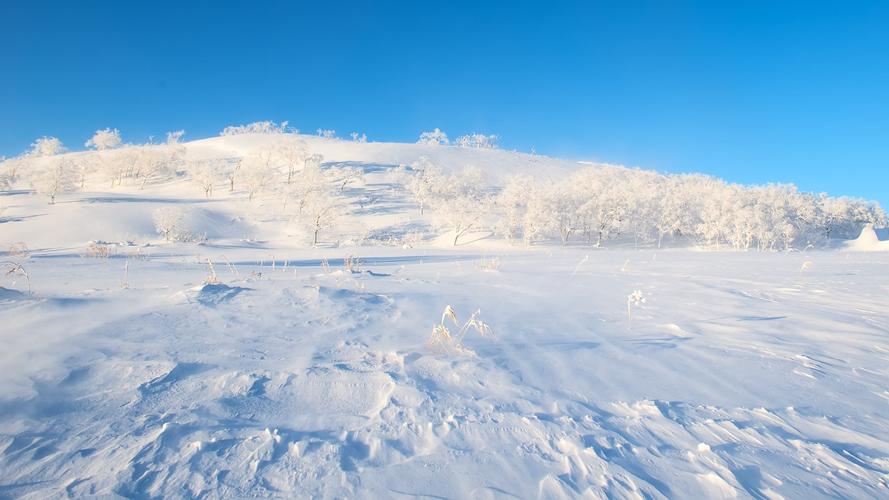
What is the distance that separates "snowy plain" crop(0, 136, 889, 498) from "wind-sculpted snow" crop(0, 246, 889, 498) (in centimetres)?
1

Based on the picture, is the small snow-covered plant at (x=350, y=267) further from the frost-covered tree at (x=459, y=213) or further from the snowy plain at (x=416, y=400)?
the frost-covered tree at (x=459, y=213)

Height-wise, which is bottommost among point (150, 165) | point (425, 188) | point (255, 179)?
point (425, 188)

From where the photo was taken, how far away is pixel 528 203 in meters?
39.5

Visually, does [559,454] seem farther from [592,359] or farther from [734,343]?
[734,343]

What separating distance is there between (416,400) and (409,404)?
0.19 feet

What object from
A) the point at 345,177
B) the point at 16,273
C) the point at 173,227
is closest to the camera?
the point at 16,273

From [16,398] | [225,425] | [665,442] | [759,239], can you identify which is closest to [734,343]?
[665,442]

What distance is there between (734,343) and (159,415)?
413cm

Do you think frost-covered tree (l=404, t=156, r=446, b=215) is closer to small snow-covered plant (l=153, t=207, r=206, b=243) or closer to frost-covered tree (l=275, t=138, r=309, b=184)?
frost-covered tree (l=275, t=138, r=309, b=184)

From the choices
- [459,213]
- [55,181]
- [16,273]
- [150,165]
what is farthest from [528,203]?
[150,165]

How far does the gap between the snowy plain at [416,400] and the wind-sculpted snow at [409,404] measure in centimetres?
1

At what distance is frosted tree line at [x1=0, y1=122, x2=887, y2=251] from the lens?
38156 mm

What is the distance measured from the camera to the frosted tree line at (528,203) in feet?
125

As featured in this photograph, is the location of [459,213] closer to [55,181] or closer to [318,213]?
[318,213]
